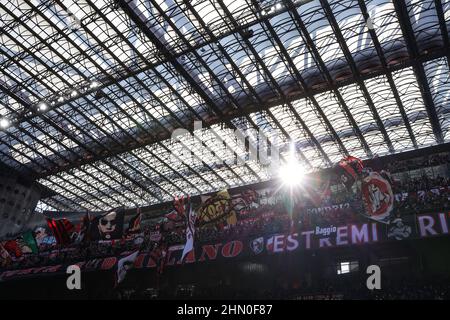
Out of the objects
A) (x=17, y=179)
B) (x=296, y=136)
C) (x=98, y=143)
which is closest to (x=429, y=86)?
(x=296, y=136)

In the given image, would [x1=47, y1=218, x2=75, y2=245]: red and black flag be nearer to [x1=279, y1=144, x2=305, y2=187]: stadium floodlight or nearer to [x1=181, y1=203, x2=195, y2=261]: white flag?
[x1=181, y1=203, x2=195, y2=261]: white flag

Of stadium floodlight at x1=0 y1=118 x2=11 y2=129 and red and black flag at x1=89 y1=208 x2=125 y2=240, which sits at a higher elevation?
stadium floodlight at x1=0 y1=118 x2=11 y2=129

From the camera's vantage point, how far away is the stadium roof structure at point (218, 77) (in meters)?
27.9

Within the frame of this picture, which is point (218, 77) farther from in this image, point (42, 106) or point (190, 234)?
point (42, 106)

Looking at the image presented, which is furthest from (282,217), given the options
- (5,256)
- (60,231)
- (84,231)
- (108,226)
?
(5,256)

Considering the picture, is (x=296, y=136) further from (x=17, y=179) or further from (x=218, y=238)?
(x=17, y=179)

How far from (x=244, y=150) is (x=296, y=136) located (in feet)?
18.8

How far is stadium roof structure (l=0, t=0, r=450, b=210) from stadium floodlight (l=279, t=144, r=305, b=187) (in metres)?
1.26

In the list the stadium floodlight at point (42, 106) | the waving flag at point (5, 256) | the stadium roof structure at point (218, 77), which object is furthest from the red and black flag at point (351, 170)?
the waving flag at point (5, 256)

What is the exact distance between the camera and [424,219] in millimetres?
25125

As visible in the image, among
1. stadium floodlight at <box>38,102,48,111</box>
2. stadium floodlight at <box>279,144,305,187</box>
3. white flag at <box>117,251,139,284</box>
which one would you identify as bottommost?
white flag at <box>117,251,139,284</box>

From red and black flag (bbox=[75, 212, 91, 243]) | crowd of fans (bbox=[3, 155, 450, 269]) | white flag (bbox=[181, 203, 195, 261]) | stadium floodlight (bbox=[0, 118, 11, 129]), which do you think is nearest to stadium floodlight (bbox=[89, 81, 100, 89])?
stadium floodlight (bbox=[0, 118, 11, 129])

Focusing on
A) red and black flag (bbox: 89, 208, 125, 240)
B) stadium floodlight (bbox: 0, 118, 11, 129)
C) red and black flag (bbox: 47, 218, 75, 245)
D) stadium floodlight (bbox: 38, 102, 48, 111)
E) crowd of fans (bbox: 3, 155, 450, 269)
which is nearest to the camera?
red and black flag (bbox: 89, 208, 125, 240)

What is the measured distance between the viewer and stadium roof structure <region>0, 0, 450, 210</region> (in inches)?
1097
